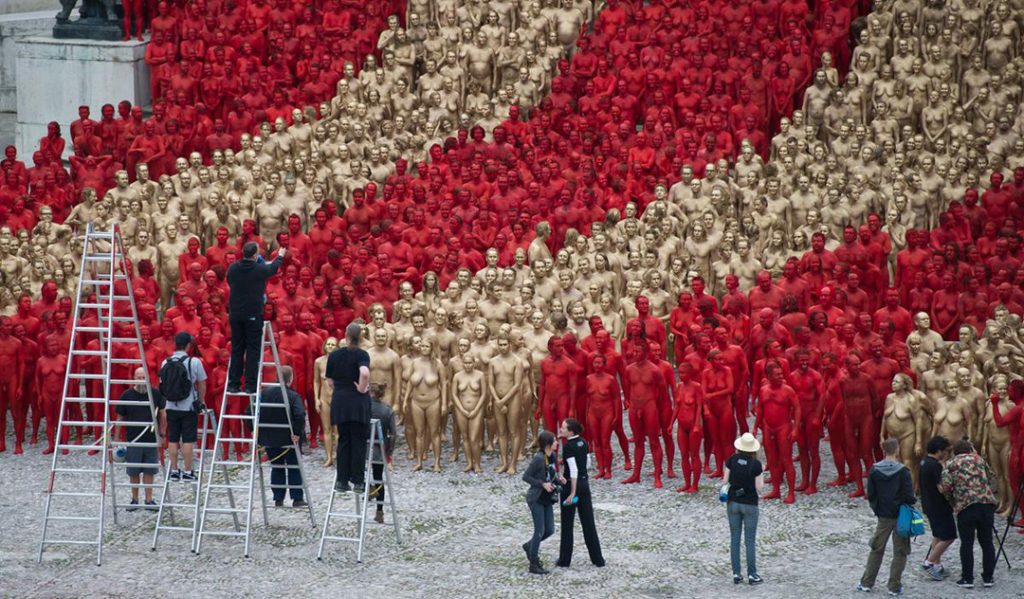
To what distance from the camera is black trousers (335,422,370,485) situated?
18062mm

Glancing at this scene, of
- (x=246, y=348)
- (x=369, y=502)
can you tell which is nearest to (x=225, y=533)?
(x=369, y=502)

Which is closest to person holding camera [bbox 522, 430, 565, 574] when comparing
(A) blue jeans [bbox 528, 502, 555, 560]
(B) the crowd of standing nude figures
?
(A) blue jeans [bbox 528, 502, 555, 560]

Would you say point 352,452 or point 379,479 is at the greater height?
point 352,452

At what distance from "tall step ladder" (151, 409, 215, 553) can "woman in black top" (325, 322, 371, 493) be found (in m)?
1.33

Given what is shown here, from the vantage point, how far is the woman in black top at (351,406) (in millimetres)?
17703

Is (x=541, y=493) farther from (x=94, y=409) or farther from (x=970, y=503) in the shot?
(x=94, y=409)

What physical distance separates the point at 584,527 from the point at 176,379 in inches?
→ 177

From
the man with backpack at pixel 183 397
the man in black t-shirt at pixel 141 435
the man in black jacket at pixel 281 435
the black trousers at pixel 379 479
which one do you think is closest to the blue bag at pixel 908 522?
the black trousers at pixel 379 479

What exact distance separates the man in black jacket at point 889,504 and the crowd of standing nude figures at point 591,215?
2.58 meters

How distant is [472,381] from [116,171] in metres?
8.60

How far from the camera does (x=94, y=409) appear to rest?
74.4 feet

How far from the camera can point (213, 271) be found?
2403 cm

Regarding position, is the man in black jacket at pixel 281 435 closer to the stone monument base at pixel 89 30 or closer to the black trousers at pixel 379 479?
the black trousers at pixel 379 479

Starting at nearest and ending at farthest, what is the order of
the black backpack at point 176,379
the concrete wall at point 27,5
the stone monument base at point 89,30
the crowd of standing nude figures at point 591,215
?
the black backpack at point 176,379
the crowd of standing nude figures at point 591,215
the stone monument base at point 89,30
the concrete wall at point 27,5
